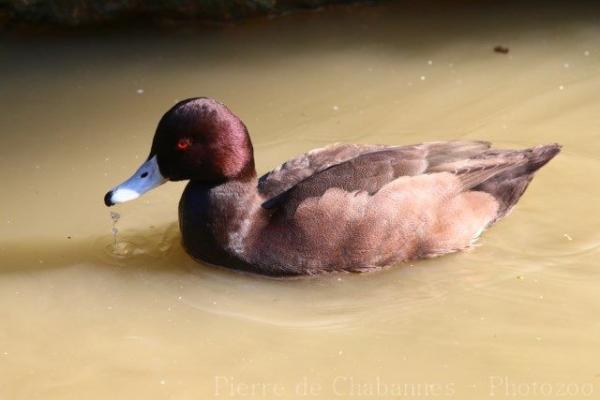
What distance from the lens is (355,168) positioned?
14.3 feet

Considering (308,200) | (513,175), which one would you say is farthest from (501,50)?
(308,200)

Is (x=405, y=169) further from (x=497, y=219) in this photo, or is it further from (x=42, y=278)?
(x=42, y=278)

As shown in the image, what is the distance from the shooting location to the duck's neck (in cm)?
434

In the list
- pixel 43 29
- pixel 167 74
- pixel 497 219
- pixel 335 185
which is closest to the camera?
pixel 335 185

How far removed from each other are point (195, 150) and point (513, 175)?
1.39 m

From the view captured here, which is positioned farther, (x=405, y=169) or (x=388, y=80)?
(x=388, y=80)

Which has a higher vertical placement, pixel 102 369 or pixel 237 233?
pixel 237 233

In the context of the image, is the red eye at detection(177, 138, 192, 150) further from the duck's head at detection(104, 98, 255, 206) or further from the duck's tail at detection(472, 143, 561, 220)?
the duck's tail at detection(472, 143, 561, 220)

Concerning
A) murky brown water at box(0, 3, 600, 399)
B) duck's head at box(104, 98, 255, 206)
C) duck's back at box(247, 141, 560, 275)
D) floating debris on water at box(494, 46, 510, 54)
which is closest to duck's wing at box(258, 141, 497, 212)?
duck's back at box(247, 141, 560, 275)

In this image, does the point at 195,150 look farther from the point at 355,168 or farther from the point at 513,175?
the point at 513,175

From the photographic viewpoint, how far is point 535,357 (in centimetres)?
379

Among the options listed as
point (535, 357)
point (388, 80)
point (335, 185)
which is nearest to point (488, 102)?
point (388, 80)

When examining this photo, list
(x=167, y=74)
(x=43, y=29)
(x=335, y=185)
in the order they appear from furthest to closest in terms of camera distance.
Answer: (x=43, y=29), (x=167, y=74), (x=335, y=185)

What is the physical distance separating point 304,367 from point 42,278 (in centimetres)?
129
